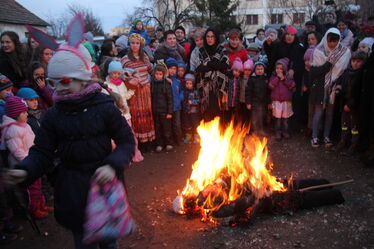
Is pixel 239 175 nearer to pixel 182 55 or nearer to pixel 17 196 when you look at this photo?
pixel 17 196

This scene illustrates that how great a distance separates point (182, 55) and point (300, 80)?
3.13 metres

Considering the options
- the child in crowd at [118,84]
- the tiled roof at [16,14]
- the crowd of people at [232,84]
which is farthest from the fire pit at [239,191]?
the tiled roof at [16,14]

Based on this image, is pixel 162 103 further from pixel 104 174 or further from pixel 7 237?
pixel 104 174

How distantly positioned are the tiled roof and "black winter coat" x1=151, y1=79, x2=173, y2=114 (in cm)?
2012

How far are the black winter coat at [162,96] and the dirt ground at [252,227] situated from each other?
198cm

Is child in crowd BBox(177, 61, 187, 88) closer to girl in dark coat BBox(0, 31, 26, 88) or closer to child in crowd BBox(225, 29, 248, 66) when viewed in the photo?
child in crowd BBox(225, 29, 248, 66)

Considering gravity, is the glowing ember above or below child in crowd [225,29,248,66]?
below

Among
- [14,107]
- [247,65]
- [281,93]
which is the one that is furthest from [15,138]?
[281,93]

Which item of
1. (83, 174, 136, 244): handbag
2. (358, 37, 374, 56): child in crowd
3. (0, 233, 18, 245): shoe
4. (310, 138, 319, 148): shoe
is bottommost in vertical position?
(0, 233, 18, 245): shoe

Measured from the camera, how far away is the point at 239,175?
4309mm

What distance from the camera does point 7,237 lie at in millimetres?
3988

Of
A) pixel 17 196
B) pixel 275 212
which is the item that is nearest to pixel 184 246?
pixel 275 212

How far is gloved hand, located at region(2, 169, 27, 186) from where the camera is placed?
2.18m

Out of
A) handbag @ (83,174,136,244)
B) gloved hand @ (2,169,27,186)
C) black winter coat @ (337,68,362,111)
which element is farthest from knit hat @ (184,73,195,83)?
gloved hand @ (2,169,27,186)
